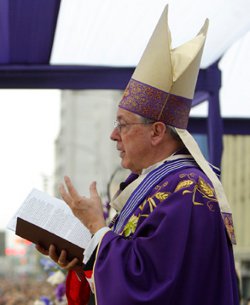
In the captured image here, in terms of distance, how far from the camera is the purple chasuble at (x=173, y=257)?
306cm

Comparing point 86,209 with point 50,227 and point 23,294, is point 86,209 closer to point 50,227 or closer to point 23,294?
point 50,227

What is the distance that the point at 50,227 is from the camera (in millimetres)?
3564

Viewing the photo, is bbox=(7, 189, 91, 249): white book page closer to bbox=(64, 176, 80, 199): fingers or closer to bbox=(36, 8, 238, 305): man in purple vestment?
bbox=(36, 8, 238, 305): man in purple vestment

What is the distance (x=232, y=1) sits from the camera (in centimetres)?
545

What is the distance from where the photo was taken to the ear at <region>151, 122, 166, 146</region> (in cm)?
345

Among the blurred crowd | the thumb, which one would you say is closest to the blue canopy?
the thumb

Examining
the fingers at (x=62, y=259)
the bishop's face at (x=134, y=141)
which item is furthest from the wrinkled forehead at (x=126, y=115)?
the fingers at (x=62, y=259)

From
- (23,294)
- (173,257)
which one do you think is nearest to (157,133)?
(173,257)

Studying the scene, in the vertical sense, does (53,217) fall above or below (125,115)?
below

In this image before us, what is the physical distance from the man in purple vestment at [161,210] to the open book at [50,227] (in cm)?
→ 5

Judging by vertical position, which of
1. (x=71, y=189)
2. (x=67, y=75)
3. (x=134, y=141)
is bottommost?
(x=67, y=75)

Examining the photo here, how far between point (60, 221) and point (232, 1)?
241cm

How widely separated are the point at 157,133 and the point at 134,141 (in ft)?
0.32

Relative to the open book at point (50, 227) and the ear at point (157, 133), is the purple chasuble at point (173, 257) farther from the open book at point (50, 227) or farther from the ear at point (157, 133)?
the open book at point (50, 227)
